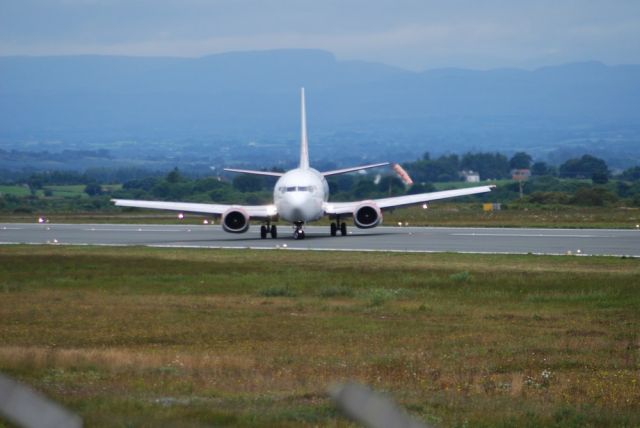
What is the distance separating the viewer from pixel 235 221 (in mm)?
55594

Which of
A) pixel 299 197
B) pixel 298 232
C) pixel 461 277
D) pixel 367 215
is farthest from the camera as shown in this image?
pixel 367 215

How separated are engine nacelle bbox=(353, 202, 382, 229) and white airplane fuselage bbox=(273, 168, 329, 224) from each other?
197 cm

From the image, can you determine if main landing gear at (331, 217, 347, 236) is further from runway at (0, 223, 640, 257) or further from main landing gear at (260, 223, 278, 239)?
main landing gear at (260, 223, 278, 239)

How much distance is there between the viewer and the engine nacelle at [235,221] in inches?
2179

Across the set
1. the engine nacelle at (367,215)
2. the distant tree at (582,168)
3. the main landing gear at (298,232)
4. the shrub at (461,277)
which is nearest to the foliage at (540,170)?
the distant tree at (582,168)

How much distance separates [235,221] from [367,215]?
538cm

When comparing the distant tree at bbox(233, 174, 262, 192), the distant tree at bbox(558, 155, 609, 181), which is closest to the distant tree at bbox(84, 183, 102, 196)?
the distant tree at bbox(233, 174, 262, 192)

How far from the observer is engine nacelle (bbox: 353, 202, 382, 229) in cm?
5597

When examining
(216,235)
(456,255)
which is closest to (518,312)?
(456,255)

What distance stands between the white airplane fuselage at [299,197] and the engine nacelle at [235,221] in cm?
168

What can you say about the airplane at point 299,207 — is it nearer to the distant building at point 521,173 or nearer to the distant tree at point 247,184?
the distant tree at point 247,184

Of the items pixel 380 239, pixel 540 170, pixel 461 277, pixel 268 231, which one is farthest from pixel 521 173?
pixel 461 277

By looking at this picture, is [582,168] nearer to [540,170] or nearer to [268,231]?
[540,170]

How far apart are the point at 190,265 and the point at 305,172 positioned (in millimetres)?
16858
